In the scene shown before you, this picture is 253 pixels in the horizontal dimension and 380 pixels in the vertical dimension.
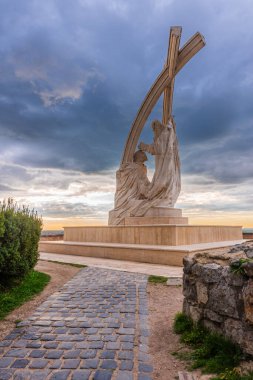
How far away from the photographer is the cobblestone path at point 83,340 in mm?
2691

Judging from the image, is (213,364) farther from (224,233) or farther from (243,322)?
(224,233)

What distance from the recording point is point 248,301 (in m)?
2.62

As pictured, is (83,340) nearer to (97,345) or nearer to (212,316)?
(97,345)

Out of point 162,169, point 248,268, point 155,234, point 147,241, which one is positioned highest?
point 162,169

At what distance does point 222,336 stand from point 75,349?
5.22ft

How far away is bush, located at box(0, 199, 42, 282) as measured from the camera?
18.4 ft

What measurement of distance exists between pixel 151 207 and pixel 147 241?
2.26m

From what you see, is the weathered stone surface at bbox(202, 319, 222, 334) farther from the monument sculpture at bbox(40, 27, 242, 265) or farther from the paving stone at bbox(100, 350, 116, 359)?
the monument sculpture at bbox(40, 27, 242, 265)

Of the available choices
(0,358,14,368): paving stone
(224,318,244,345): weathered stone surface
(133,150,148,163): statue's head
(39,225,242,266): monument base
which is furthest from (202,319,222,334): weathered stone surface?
(133,150,148,163): statue's head

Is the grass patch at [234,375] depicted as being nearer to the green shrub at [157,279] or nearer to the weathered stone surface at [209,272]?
the weathered stone surface at [209,272]

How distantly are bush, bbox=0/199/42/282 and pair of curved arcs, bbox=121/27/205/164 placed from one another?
9621 millimetres

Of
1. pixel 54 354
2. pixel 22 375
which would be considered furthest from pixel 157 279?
pixel 22 375

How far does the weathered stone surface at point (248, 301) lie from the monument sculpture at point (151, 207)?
6.68 meters

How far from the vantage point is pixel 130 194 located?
1471 centimetres
